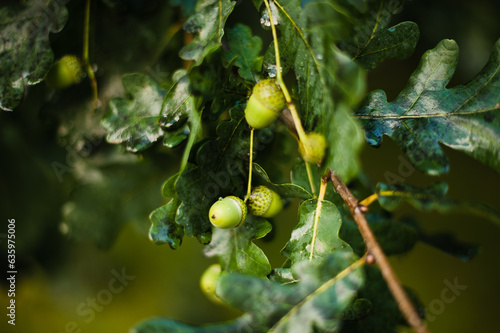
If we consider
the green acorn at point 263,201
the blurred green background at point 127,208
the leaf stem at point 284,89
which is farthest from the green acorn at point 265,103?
the blurred green background at point 127,208

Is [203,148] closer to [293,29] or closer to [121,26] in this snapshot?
[293,29]

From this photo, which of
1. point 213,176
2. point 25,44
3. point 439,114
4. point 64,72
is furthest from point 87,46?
point 439,114

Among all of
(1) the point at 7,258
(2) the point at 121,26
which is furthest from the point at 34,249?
(2) the point at 121,26

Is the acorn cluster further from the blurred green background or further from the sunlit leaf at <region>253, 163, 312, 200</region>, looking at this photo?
the blurred green background

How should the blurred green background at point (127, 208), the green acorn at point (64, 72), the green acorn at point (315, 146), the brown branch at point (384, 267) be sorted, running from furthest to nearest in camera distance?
the blurred green background at point (127, 208)
the green acorn at point (64, 72)
the green acorn at point (315, 146)
the brown branch at point (384, 267)

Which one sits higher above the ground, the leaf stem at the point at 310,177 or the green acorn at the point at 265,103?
the green acorn at the point at 265,103

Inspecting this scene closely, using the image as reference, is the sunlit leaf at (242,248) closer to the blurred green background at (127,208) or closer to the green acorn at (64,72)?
the blurred green background at (127,208)

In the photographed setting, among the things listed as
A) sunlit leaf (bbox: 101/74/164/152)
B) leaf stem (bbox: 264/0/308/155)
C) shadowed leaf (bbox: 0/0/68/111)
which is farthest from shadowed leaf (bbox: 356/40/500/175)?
shadowed leaf (bbox: 0/0/68/111)
